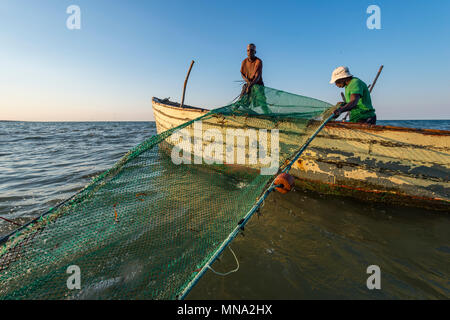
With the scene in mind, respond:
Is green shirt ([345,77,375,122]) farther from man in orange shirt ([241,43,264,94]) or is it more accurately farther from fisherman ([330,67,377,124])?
man in orange shirt ([241,43,264,94])

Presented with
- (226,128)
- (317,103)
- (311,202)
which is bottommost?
(311,202)

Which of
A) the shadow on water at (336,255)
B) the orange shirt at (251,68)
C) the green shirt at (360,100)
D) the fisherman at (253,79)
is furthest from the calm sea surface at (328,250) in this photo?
the orange shirt at (251,68)

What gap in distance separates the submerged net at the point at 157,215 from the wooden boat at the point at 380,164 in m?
0.71

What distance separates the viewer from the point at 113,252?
3.02 metres

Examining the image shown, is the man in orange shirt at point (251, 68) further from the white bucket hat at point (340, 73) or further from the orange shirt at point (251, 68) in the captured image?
the white bucket hat at point (340, 73)

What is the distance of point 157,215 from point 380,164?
4611 millimetres

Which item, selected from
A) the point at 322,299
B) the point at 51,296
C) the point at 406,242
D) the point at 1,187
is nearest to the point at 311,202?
the point at 406,242

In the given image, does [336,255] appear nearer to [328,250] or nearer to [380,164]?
[328,250]

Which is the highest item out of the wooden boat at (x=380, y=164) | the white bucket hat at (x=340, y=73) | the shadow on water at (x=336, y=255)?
the white bucket hat at (x=340, y=73)

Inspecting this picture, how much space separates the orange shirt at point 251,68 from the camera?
583cm

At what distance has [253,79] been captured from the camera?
19.4ft

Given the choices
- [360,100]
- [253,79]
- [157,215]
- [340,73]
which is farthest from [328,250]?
[253,79]
